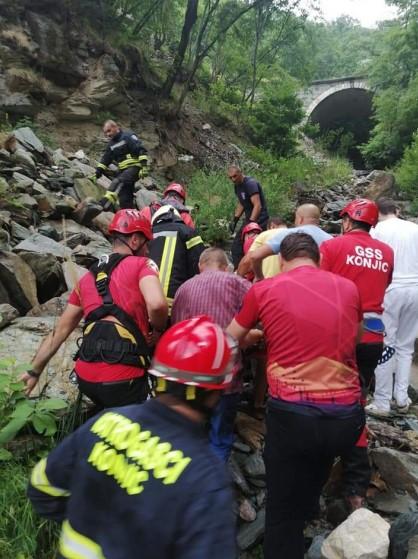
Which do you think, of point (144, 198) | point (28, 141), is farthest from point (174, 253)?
A: point (28, 141)

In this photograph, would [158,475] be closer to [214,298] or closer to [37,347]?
[214,298]

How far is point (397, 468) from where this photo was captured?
3434 millimetres

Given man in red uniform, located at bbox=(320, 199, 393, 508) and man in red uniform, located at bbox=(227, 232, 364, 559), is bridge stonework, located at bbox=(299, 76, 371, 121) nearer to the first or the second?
man in red uniform, located at bbox=(320, 199, 393, 508)

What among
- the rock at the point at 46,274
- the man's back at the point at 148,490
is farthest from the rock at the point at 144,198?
the man's back at the point at 148,490

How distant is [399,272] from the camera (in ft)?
13.8

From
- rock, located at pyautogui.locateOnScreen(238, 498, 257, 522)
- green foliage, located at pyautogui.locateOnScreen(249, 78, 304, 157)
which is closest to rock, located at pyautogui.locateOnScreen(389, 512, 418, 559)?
rock, located at pyautogui.locateOnScreen(238, 498, 257, 522)

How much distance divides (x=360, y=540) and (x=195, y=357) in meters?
1.70

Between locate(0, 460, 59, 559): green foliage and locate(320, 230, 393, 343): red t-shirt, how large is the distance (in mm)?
2337

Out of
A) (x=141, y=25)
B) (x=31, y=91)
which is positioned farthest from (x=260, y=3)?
(x=31, y=91)

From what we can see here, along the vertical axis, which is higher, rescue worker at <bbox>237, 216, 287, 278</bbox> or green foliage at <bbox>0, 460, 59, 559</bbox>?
rescue worker at <bbox>237, 216, 287, 278</bbox>

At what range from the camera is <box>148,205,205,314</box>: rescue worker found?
3.73 m

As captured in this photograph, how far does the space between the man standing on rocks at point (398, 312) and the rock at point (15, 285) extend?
3536 mm

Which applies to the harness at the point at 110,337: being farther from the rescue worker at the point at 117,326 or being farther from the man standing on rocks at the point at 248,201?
the man standing on rocks at the point at 248,201

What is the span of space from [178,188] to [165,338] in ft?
12.5
